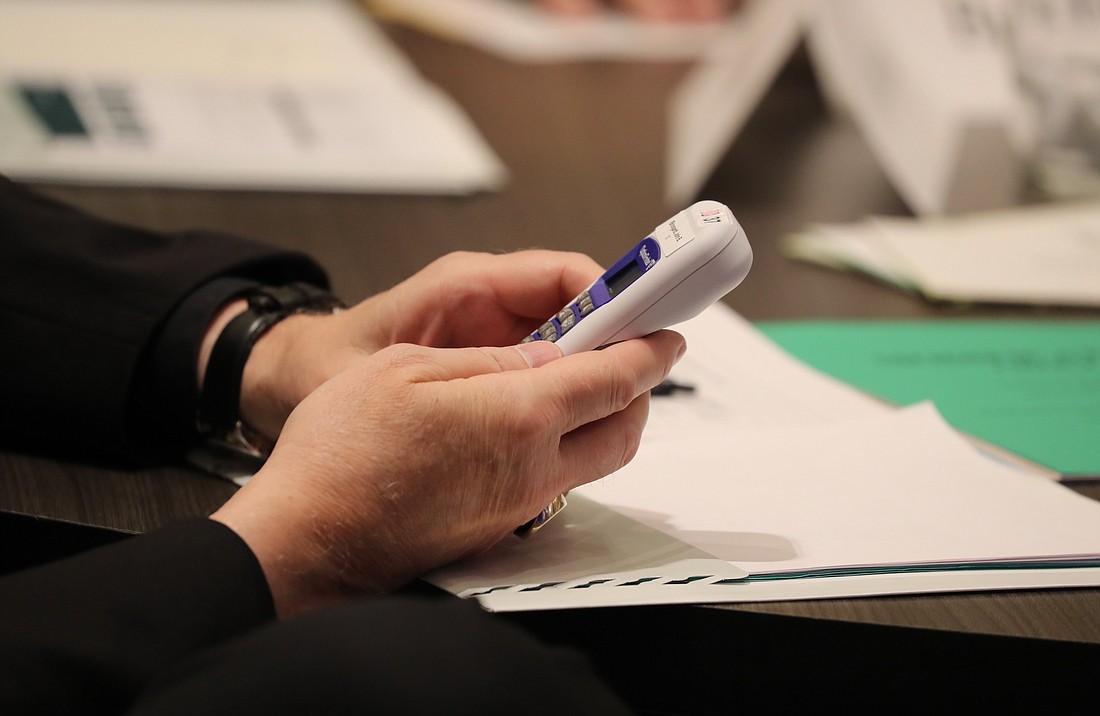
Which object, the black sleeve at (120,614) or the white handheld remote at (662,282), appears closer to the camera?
the black sleeve at (120,614)

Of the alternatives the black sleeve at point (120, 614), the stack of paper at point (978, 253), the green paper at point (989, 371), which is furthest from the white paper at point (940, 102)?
the black sleeve at point (120, 614)

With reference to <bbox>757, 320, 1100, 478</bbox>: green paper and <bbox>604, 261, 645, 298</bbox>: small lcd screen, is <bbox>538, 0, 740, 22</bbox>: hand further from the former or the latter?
<bbox>604, 261, 645, 298</bbox>: small lcd screen

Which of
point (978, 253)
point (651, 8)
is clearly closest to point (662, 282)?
point (978, 253)

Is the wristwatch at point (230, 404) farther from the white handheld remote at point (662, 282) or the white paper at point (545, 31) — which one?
the white paper at point (545, 31)

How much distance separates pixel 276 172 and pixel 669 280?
2.13 ft

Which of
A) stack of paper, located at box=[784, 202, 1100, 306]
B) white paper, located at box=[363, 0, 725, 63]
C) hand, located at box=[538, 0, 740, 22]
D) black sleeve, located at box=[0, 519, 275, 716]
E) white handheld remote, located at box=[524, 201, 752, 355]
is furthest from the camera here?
hand, located at box=[538, 0, 740, 22]

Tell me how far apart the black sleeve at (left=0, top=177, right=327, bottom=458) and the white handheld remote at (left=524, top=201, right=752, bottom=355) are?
0.77 feet

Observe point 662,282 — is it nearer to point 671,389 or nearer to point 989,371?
point 671,389

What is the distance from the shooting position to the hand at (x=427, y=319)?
0.59 metres

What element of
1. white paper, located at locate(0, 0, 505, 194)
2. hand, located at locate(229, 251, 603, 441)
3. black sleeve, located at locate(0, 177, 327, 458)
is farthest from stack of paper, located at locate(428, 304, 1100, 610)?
white paper, located at locate(0, 0, 505, 194)

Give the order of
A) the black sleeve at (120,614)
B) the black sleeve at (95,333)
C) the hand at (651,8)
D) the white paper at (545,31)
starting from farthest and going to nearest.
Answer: the hand at (651,8), the white paper at (545,31), the black sleeve at (95,333), the black sleeve at (120,614)

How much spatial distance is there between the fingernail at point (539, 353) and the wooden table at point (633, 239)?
0.39 ft

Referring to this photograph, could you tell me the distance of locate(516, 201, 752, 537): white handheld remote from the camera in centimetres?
49

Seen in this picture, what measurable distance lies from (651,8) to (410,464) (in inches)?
55.6
